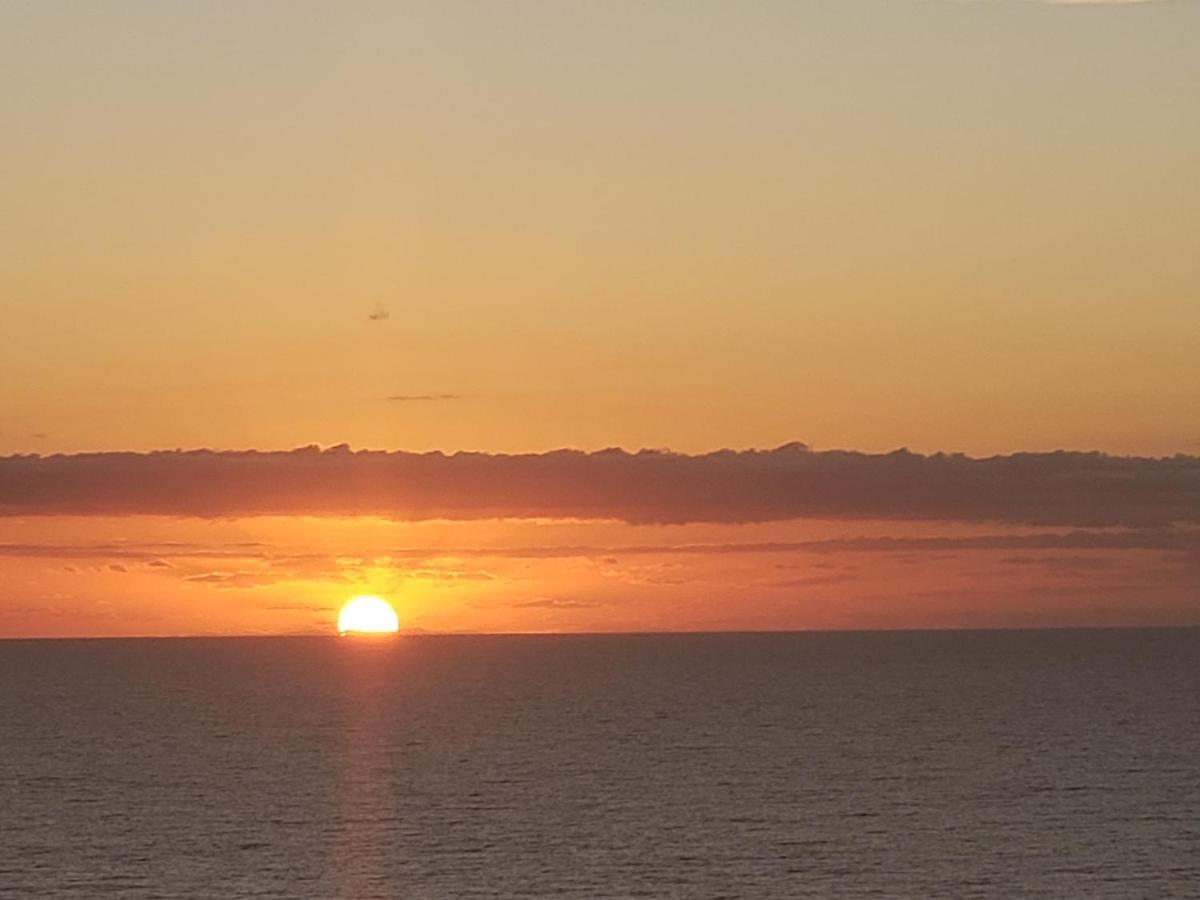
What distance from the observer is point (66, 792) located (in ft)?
451

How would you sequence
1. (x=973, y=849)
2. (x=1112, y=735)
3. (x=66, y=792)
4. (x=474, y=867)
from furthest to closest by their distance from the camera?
1. (x=1112, y=735)
2. (x=66, y=792)
3. (x=973, y=849)
4. (x=474, y=867)

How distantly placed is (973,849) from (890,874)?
37.1 feet

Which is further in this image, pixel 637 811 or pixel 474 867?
pixel 637 811

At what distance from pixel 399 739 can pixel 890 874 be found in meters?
102

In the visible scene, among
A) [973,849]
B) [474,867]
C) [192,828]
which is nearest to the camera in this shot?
[474,867]

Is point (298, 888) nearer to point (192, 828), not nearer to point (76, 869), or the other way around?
point (76, 869)

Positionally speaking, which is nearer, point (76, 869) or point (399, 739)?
point (76, 869)

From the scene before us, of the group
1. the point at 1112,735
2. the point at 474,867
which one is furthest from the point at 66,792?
the point at 1112,735

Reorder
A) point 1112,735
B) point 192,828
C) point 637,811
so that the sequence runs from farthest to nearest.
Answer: point 1112,735 < point 637,811 < point 192,828

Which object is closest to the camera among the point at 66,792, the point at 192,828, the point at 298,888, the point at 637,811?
the point at 298,888

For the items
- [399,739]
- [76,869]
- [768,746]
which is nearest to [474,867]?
[76,869]

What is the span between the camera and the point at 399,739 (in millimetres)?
192000

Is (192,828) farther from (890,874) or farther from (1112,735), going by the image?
(1112,735)

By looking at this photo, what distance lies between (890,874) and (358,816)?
41.0 metres
